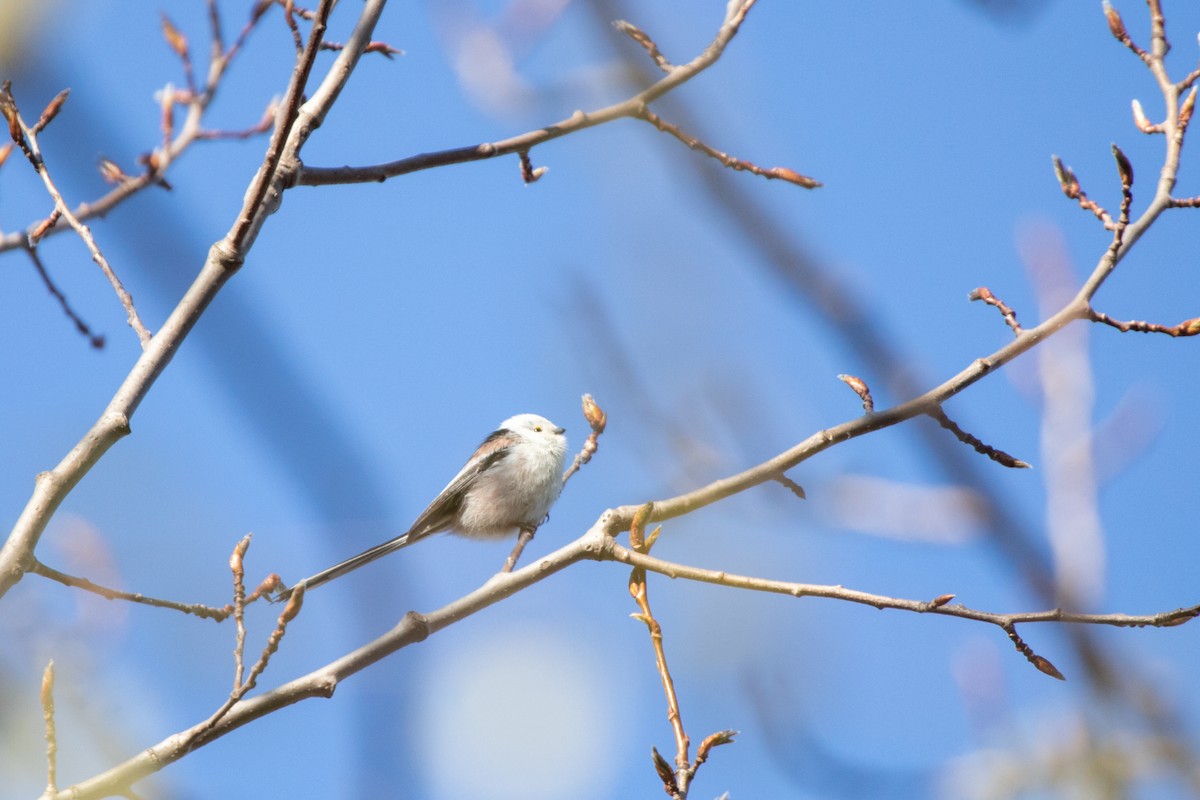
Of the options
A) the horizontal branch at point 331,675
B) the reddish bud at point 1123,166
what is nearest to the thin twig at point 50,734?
the horizontal branch at point 331,675

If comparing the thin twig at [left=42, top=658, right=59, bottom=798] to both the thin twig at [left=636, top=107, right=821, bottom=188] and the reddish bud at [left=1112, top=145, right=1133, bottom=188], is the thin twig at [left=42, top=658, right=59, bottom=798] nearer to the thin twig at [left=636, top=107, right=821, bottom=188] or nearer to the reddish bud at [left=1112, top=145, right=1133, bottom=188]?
the thin twig at [left=636, top=107, right=821, bottom=188]

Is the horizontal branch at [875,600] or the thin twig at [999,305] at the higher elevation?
the thin twig at [999,305]

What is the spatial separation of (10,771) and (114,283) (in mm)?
1314

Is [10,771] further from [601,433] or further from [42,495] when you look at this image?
[601,433]

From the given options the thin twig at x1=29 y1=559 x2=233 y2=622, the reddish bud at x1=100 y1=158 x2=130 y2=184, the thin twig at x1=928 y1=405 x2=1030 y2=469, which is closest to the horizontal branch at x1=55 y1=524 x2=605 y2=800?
the thin twig at x1=29 y1=559 x2=233 y2=622

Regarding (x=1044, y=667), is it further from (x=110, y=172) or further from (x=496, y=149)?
(x=110, y=172)

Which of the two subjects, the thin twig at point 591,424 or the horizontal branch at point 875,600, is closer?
the horizontal branch at point 875,600

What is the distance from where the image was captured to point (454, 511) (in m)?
5.22

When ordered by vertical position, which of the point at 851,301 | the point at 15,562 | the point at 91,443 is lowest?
the point at 851,301

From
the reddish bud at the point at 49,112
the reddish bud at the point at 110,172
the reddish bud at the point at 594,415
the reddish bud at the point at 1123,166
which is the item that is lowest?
the reddish bud at the point at 1123,166

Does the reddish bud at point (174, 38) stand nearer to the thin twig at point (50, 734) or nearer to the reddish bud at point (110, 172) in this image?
the reddish bud at point (110, 172)

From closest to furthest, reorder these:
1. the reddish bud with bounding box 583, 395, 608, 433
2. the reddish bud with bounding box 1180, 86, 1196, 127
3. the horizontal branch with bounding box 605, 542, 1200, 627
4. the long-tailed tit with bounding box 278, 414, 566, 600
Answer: the horizontal branch with bounding box 605, 542, 1200, 627
the reddish bud with bounding box 1180, 86, 1196, 127
the reddish bud with bounding box 583, 395, 608, 433
the long-tailed tit with bounding box 278, 414, 566, 600

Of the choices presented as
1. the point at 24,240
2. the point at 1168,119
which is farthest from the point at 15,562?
the point at 1168,119

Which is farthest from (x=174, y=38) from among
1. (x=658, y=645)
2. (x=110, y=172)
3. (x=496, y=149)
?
(x=658, y=645)
